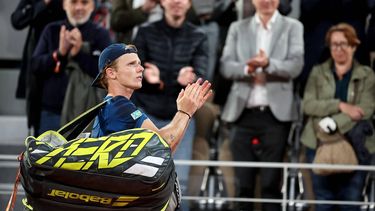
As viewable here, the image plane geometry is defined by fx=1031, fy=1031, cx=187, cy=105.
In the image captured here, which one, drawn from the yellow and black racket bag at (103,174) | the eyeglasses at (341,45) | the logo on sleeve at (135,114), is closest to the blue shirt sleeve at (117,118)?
the logo on sleeve at (135,114)

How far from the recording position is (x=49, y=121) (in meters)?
8.11

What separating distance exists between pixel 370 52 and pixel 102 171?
3.89 meters

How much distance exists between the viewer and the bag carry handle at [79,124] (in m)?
5.26

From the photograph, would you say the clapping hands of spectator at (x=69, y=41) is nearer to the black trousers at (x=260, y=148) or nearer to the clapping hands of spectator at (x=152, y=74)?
the clapping hands of spectator at (x=152, y=74)

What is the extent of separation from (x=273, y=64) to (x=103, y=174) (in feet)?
10.5

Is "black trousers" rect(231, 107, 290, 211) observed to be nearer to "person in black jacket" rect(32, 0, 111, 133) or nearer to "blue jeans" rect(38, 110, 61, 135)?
"person in black jacket" rect(32, 0, 111, 133)

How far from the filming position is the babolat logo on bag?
479 cm

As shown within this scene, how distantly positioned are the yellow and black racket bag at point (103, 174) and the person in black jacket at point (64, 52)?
3.07 m

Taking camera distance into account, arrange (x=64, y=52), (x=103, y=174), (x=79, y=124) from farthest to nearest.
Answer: (x=64, y=52), (x=79, y=124), (x=103, y=174)

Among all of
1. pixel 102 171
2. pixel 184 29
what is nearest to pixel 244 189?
pixel 184 29

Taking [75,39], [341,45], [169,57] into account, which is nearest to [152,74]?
[169,57]

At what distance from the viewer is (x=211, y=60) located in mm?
8180

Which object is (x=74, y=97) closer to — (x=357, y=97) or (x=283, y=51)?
(x=283, y=51)

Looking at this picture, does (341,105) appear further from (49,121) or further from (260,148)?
(49,121)
